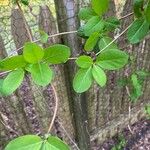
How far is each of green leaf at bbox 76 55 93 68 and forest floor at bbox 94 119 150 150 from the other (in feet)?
5.19

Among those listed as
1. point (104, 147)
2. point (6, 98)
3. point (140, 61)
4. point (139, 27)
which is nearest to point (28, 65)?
point (139, 27)

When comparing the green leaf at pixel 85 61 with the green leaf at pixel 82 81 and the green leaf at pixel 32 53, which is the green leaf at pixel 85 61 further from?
the green leaf at pixel 32 53

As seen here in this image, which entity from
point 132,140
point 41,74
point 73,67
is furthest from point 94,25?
point 132,140

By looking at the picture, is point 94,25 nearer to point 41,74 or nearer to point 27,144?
point 41,74

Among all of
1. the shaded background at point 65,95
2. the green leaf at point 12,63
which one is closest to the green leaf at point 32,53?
the green leaf at point 12,63

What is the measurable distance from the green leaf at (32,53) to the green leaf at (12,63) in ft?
0.04

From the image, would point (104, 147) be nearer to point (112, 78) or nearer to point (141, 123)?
point (141, 123)

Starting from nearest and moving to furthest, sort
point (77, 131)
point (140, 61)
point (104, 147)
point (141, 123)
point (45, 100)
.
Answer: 1. point (45, 100)
2. point (77, 131)
3. point (140, 61)
4. point (104, 147)
5. point (141, 123)

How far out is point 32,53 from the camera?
59 cm

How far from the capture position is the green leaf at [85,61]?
2.34 ft

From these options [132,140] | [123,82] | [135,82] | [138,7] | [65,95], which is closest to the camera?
[138,7]

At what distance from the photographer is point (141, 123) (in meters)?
2.42

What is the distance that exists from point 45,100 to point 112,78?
1.64ft

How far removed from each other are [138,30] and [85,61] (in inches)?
6.0
